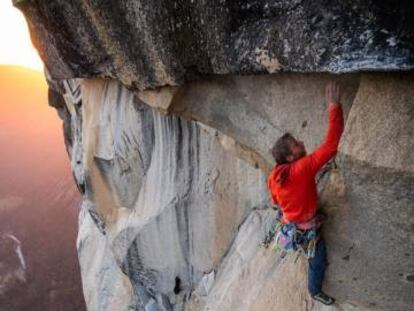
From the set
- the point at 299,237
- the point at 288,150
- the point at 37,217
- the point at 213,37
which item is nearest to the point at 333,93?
the point at 288,150

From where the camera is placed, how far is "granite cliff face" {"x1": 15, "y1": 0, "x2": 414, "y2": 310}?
425 centimetres

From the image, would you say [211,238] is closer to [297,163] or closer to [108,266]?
[297,163]

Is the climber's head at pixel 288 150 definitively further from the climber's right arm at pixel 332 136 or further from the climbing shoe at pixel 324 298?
the climbing shoe at pixel 324 298

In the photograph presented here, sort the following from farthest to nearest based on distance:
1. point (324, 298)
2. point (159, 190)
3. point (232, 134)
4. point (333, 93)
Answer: point (159, 190) → point (232, 134) → point (324, 298) → point (333, 93)

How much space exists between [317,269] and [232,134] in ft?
6.98

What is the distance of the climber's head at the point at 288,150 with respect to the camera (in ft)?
15.8

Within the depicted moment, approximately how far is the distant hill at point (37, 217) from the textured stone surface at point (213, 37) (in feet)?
63.7

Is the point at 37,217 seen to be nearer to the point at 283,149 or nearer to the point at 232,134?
the point at 232,134

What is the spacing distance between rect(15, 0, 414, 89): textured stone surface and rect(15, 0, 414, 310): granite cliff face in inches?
0.6

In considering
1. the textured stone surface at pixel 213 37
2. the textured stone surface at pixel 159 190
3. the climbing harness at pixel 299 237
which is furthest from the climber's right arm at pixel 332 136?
the textured stone surface at pixel 159 190

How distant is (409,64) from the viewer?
141 inches

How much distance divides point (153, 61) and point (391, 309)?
4.13 metres

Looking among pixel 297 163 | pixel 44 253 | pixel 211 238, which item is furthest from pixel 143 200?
pixel 44 253

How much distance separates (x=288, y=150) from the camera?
4832 mm
